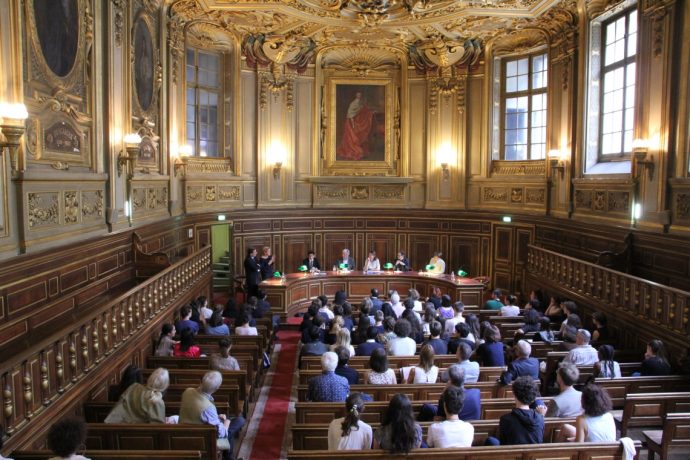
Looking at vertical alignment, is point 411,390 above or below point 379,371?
below

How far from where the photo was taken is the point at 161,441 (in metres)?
4.85

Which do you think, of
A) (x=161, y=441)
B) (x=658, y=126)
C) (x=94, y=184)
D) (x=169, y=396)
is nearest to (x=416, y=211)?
(x=658, y=126)

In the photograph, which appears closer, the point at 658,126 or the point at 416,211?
the point at 658,126

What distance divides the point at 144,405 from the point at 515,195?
12.2 metres

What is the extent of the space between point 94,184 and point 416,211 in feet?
33.5

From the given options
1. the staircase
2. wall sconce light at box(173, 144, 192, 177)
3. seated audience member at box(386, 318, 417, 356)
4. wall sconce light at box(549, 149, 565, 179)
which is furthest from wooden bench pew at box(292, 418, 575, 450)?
the staircase

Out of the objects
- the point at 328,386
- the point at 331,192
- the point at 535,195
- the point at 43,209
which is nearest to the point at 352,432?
the point at 328,386

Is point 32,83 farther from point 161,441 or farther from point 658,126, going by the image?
point 658,126

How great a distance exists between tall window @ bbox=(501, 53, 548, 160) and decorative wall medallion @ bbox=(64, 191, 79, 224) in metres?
11.5

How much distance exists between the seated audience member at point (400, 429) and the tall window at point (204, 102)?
11.9 meters

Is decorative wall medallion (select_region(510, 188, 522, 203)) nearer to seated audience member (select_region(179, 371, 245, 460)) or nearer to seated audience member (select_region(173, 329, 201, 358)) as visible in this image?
seated audience member (select_region(173, 329, 201, 358))

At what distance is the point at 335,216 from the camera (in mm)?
16922

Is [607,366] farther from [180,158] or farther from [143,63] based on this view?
[180,158]

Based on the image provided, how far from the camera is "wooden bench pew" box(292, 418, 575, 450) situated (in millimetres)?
4965
